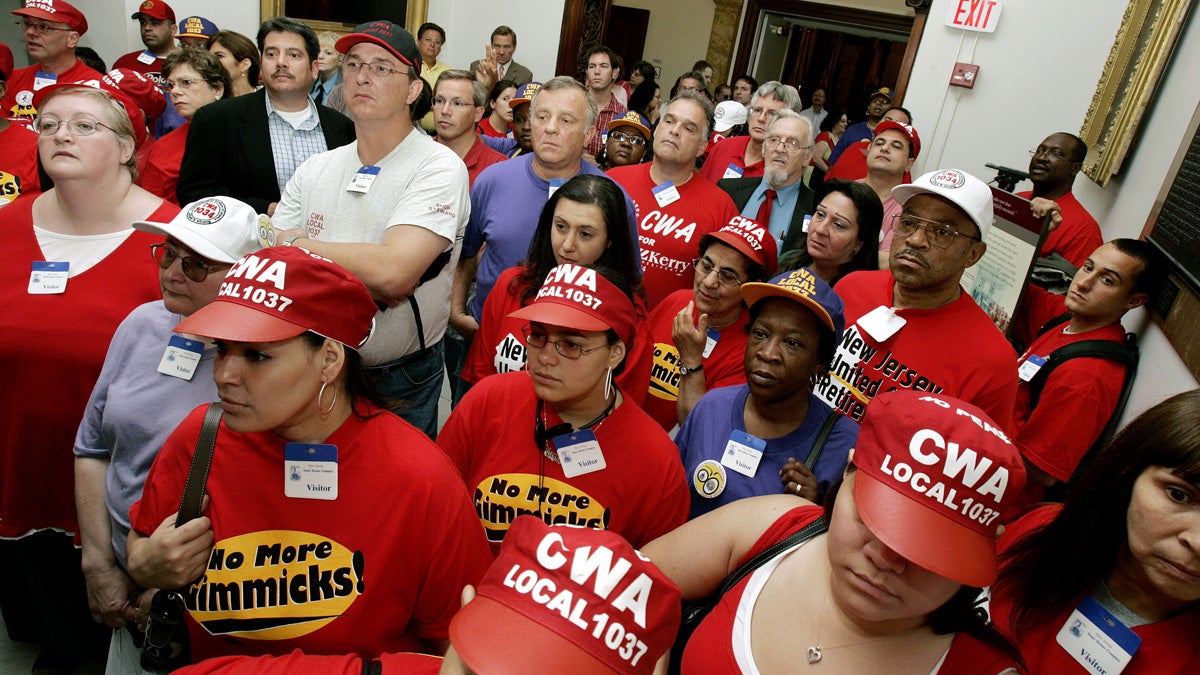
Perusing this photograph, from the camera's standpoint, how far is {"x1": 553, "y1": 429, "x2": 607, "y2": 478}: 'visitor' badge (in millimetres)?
1911

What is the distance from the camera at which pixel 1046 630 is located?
153 cm

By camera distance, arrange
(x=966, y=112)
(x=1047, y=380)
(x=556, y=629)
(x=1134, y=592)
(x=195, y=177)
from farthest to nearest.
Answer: (x=966, y=112) < (x=195, y=177) < (x=1047, y=380) < (x=1134, y=592) < (x=556, y=629)

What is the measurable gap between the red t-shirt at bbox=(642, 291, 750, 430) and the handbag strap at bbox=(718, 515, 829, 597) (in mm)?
1231

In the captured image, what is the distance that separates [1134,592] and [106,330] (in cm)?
278

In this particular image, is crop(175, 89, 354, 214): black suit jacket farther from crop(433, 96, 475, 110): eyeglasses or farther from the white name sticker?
crop(433, 96, 475, 110): eyeglasses

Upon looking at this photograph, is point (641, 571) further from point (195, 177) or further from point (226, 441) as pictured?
point (195, 177)

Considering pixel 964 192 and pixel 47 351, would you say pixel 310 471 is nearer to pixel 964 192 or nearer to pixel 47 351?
pixel 47 351

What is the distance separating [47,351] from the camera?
Result: 215 centimetres

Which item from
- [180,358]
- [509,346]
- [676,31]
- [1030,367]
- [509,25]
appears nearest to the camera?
[180,358]

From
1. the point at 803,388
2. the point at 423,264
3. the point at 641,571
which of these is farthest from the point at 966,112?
the point at 641,571

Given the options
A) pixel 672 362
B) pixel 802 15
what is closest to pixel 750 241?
pixel 672 362

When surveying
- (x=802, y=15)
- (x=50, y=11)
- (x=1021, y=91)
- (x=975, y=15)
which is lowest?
(x=50, y=11)

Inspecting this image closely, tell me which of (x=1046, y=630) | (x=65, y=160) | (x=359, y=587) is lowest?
(x=359, y=587)

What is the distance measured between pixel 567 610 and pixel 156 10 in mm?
6710
